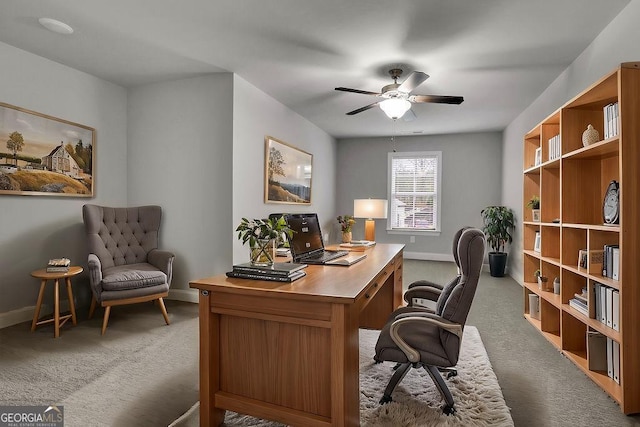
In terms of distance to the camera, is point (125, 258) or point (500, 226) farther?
point (500, 226)

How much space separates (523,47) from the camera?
10.4 ft

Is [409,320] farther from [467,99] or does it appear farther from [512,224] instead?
[512,224]

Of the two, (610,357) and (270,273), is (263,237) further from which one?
(610,357)

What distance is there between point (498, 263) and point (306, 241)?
453 centimetres

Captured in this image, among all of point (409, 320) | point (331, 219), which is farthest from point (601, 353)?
point (331, 219)

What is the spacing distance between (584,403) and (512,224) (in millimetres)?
4217

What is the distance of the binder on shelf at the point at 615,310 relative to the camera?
208 cm

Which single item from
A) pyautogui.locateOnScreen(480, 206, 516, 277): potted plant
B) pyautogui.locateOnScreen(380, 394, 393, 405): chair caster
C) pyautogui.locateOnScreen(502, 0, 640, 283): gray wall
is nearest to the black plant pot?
pyautogui.locateOnScreen(480, 206, 516, 277): potted plant

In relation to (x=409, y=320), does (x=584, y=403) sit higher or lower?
lower

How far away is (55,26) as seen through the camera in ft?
9.30

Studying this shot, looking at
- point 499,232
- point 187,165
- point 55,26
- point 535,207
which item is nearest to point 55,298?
point 187,165

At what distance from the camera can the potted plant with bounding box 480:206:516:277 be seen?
19.0ft

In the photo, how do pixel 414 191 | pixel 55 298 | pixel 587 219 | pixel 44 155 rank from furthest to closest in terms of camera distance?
pixel 414 191, pixel 44 155, pixel 55 298, pixel 587 219

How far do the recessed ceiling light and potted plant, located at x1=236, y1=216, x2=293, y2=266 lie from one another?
243cm
